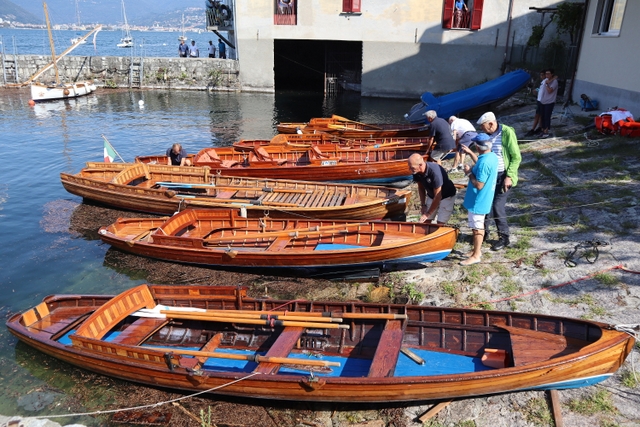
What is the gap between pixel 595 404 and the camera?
6168 millimetres

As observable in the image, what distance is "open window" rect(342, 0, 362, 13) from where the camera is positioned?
31422 mm

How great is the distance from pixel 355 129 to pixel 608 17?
34.1ft

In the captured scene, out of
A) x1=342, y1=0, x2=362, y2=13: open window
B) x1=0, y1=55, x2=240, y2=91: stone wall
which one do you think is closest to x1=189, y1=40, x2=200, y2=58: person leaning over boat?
x1=0, y1=55, x2=240, y2=91: stone wall

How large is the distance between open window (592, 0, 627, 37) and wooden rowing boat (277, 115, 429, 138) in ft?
24.1

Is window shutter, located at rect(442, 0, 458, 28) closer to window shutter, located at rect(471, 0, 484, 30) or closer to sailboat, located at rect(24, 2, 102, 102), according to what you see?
window shutter, located at rect(471, 0, 484, 30)

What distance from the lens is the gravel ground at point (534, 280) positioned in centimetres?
639

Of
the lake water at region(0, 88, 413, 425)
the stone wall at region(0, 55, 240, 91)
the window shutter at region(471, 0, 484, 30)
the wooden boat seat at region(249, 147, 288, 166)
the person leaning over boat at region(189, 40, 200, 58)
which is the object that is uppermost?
the window shutter at region(471, 0, 484, 30)

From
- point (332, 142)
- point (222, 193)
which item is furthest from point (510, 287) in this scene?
point (332, 142)

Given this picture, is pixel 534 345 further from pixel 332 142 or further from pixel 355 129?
pixel 355 129

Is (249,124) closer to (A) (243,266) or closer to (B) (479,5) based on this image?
(B) (479,5)

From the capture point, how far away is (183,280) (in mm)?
11031

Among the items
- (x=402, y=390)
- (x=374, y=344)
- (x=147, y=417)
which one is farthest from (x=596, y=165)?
(x=147, y=417)

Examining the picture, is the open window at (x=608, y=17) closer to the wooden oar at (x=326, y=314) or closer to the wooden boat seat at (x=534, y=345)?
the wooden boat seat at (x=534, y=345)

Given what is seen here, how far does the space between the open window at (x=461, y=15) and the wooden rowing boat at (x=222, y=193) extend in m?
21.5
